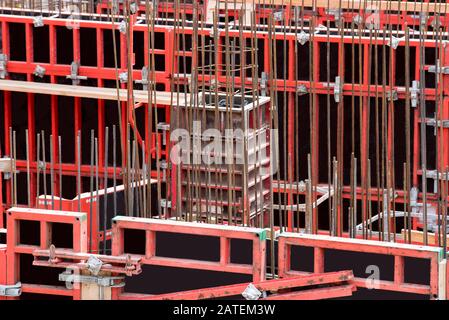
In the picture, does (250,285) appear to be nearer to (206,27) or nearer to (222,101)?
(222,101)

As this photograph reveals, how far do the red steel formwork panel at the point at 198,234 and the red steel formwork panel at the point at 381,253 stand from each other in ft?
0.72

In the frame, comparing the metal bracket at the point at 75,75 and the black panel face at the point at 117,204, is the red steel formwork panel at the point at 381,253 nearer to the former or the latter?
the black panel face at the point at 117,204

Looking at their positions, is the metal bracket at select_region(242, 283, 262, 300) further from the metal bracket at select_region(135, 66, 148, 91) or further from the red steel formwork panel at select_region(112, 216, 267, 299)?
the metal bracket at select_region(135, 66, 148, 91)

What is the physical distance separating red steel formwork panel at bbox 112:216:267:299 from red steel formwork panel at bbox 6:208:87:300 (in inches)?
13.8

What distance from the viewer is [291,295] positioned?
16.2m

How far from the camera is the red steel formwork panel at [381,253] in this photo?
1587 centimetres

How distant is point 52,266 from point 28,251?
32 centimetres

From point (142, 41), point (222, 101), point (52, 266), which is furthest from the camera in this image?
point (142, 41)

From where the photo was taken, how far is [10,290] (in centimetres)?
1712

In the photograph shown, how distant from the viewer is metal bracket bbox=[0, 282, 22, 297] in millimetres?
17109

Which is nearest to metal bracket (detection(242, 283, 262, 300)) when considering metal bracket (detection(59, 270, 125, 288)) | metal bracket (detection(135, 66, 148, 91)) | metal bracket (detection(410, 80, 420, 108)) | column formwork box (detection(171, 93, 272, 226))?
metal bracket (detection(59, 270, 125, 288))

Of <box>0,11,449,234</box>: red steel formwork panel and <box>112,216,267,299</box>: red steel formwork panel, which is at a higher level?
<box>0,11,449,234</box>: red steel formwork panel

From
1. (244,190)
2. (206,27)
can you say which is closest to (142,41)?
(206,27)

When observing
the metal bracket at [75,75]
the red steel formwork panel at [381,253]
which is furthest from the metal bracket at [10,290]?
the metal bracket at [75,75]
